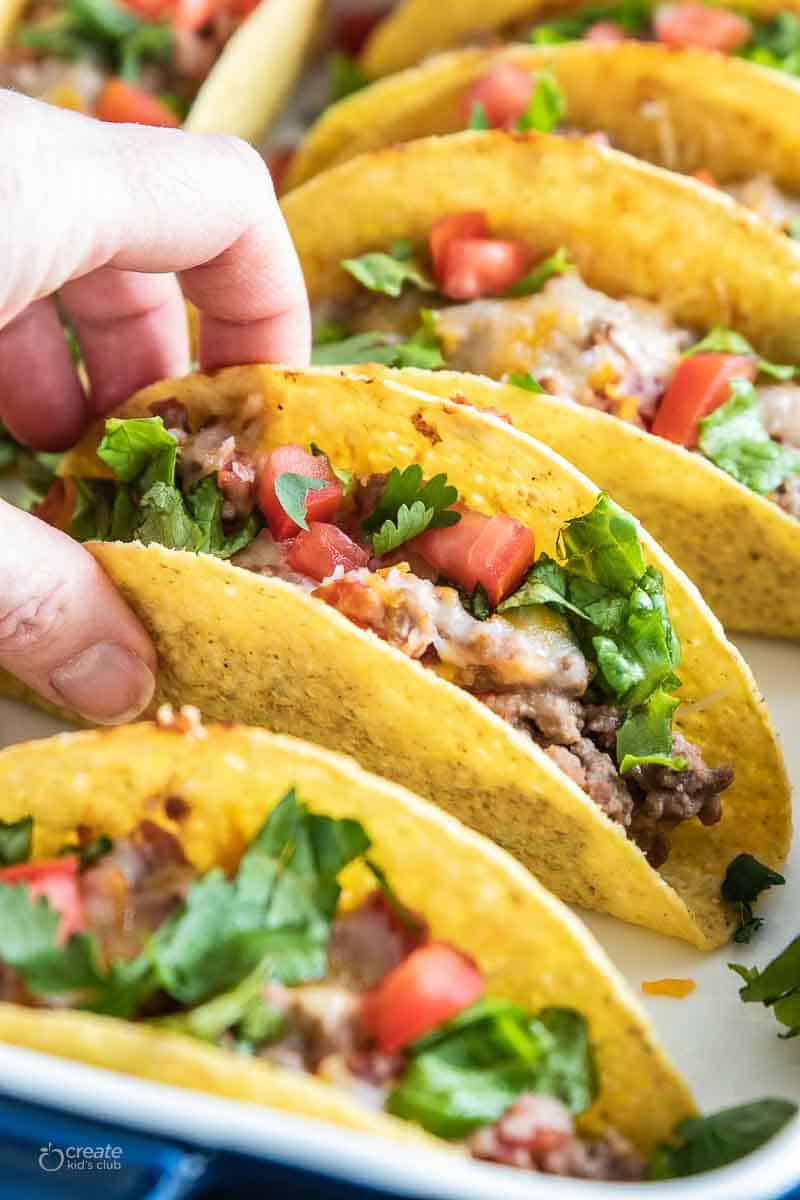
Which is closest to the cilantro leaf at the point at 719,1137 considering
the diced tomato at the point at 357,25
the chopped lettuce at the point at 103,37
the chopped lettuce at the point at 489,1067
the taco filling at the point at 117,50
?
the chopped lettuce at the point at 489,1067

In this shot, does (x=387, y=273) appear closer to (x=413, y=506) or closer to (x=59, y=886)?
(x=413, y=506)

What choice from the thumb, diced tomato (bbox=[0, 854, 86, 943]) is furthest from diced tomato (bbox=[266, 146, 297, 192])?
diced tomato (bbox=[0, 854, 86, 943])

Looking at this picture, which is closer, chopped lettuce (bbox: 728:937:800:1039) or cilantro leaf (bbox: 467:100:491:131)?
chopped lettuce (bbox: 728:937:800:1039)

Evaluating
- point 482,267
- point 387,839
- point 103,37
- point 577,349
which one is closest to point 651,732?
point 387,839

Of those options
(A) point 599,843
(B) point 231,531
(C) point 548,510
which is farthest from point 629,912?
(B) point 231,531

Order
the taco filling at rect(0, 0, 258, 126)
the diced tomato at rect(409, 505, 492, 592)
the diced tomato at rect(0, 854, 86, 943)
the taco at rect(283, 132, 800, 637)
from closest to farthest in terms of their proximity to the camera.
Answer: the diced tomato at rect(0, 854, 86, 943), the diced tomato at rect(409, 505, 492, 592), the taco at rect(283, 132, 800, 637), the taco filling at rect(0, 0, 258, 126)

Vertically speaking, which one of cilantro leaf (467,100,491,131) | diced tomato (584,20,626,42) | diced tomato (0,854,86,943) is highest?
diced tomato (584,20,626,42)

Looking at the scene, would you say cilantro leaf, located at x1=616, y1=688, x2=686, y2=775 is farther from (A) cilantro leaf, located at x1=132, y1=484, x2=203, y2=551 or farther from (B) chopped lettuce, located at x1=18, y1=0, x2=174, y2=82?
(B) chopped lettuce, located at x1=18, y1=0, x2=174, y2=82

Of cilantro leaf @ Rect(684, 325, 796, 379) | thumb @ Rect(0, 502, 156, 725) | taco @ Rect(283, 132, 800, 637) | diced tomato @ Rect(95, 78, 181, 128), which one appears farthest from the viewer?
diced tomato @ Rect(95, 78, 181, 128)

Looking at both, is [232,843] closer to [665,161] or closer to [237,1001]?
[237,1001]
